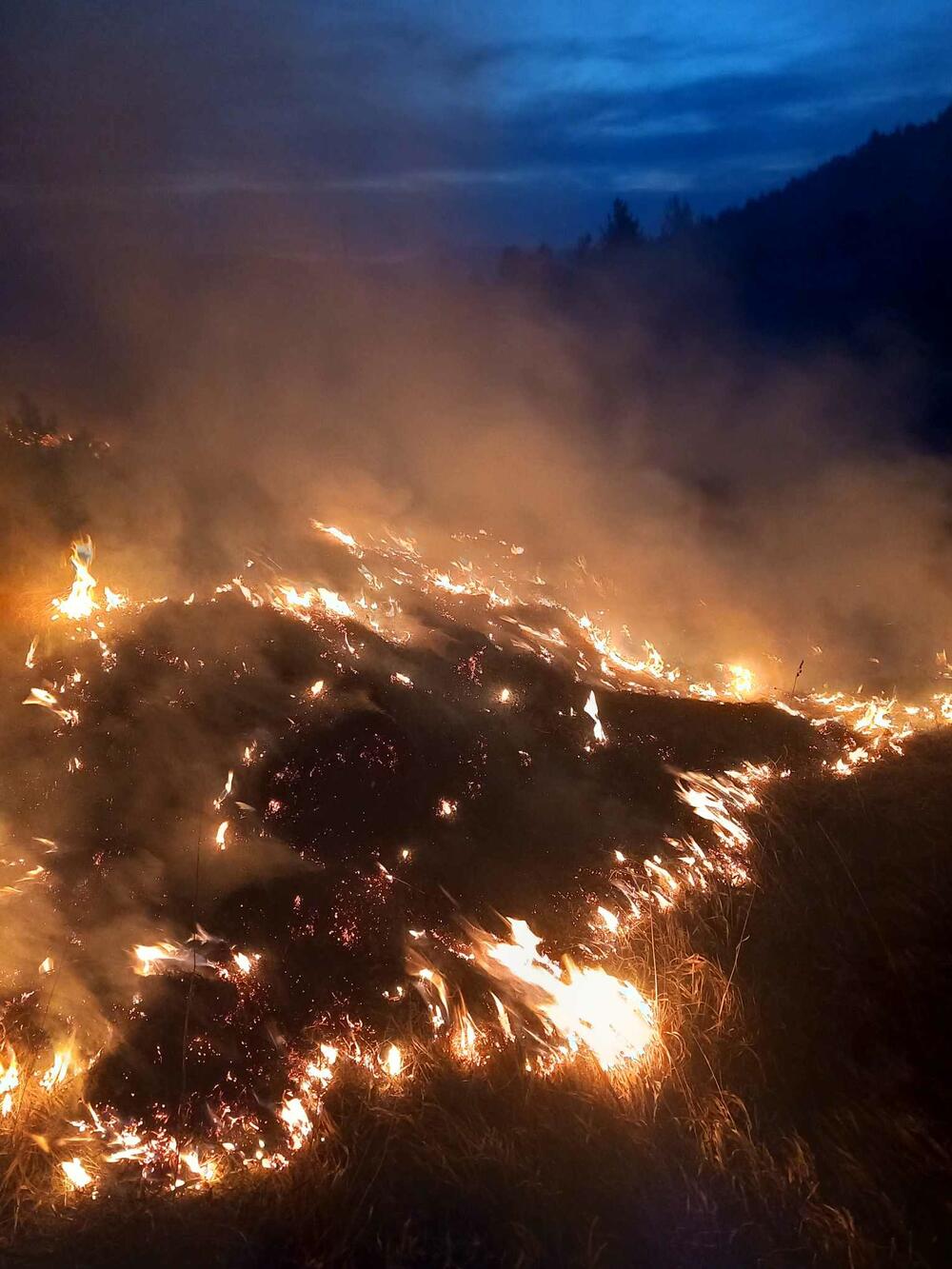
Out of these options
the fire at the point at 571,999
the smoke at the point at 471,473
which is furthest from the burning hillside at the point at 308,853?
the smoke at the point at 471,473

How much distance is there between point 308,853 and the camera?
3.07 meters

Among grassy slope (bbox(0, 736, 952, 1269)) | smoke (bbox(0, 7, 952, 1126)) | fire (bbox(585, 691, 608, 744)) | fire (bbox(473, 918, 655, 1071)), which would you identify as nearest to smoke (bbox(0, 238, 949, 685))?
smoke (bbox(0, 7, 952, 1126))

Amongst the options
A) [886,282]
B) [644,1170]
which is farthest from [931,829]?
[886,282]

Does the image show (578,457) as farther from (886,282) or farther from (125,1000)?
(886,282)

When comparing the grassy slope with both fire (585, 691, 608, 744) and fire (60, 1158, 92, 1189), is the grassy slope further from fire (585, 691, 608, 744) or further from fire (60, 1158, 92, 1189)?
fire (585, 691, 608, 744)

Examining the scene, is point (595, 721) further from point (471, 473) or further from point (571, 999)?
point (471, 473)

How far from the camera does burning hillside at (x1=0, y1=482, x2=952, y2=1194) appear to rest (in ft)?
8.66

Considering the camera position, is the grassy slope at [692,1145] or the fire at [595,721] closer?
the grassy slope at [692,1145]

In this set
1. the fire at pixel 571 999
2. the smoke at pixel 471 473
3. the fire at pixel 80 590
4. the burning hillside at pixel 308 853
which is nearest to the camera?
the burning hillside at pixel 308 853

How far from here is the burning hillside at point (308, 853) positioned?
2639 millimetres

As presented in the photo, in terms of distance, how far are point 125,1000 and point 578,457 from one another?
462 cm

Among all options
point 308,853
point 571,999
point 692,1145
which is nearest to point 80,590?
point 308,853

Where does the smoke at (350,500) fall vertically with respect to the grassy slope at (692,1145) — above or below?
above

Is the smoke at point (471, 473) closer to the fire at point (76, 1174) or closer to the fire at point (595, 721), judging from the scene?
the fire at point (595, 721)
